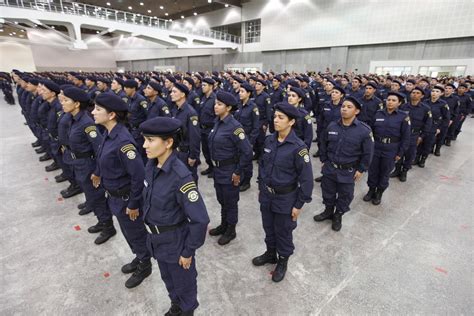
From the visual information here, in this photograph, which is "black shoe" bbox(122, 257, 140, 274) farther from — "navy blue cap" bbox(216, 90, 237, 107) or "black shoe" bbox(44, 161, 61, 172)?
"black shoe" bbox(44, 161, 61, 172)

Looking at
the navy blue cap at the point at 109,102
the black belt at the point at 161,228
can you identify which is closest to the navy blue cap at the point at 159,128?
the black belt at the point at 161,228

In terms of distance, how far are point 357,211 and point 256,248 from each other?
192cm

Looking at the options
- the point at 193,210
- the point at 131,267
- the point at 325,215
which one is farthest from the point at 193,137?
the point at 325,215

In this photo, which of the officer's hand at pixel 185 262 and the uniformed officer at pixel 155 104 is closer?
the officer's hand at pixel 185 262

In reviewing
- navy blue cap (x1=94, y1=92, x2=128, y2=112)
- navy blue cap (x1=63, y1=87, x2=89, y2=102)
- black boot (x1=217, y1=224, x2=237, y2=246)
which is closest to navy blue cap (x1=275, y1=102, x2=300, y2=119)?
navy blue cap (x1=94, y1=92, x2=128, y2=112)

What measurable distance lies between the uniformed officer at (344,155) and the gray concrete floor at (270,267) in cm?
44

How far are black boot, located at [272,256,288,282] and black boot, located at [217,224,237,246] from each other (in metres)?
0.76

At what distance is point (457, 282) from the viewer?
250cm

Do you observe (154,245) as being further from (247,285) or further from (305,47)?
(305,47)

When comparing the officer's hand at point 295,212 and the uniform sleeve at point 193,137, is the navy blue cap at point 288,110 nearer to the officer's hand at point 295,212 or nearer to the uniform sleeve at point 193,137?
the officer's hand at point 295,212

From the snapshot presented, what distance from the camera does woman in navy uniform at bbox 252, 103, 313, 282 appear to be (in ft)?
7.23

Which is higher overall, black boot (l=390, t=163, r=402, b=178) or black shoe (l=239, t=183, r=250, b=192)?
black boot (l=390, t=163, r=402, b=178)

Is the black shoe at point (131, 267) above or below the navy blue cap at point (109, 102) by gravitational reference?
below

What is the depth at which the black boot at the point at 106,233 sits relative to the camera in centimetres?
309
